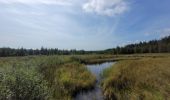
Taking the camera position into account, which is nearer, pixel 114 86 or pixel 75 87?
pixel 114 86

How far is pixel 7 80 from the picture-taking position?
8602 mm

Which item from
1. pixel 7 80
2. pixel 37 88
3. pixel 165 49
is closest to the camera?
pixel 7 80

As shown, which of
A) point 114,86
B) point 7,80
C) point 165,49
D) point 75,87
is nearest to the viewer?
point 7,80

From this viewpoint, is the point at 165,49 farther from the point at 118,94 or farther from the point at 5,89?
the point at 5,89

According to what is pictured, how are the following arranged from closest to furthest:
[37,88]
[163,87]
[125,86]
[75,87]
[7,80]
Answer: [7,80]
[37,88]
[163,87]
[125,86]
[75,87]

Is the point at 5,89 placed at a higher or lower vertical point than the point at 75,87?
higher

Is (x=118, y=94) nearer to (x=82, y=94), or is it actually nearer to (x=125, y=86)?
(x=125, y=86)

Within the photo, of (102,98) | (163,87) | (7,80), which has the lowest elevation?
(102,98)

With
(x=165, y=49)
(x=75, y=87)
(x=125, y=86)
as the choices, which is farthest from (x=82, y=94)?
(x=165, y=49)

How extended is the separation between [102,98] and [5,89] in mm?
8197

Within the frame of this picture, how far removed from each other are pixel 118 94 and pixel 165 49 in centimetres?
9253

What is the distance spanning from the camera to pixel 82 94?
A: 630 inches

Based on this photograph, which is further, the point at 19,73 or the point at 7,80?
the point at 19,73

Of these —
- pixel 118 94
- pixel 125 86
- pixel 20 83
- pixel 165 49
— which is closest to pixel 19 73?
pixel 20 83
